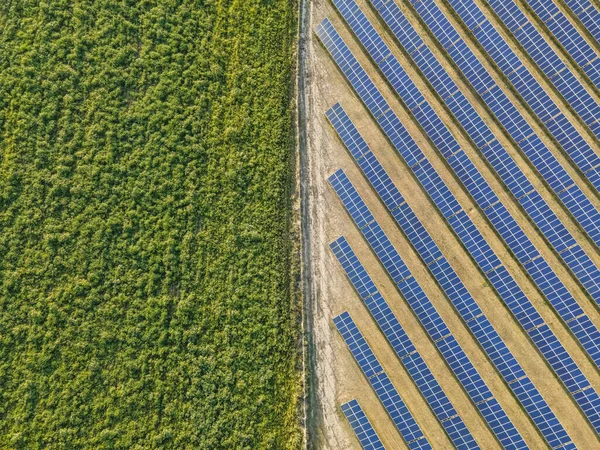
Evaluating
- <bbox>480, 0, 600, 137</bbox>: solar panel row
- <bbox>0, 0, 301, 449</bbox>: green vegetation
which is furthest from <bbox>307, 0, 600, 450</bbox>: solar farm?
<bbox>0, 0, 301, 449</bbox>: green vegetation

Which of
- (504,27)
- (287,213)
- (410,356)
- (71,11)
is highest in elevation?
(71,11)

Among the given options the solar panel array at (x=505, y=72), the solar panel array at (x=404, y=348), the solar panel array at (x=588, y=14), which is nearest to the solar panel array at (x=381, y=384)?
the solar panel array at (x=404, y=348)

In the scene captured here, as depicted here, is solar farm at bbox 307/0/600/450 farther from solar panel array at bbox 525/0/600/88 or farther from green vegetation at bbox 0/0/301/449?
green vegetation at bbox 0/0/301/449

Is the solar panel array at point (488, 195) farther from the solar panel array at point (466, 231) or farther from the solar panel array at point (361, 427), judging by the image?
the solar panel array at point (361, 427)

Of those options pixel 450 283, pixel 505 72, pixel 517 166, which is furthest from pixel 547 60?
pixel 450 283

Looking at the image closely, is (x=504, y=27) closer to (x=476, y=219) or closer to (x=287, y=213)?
(x=476, y=219)

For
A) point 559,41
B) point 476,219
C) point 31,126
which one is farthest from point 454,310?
point 31,126
